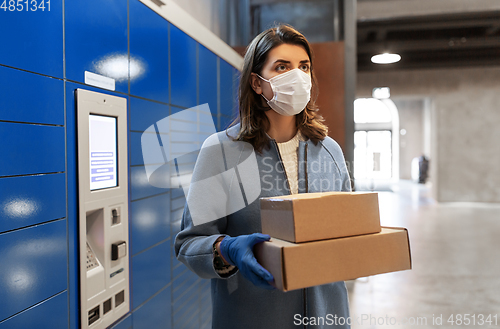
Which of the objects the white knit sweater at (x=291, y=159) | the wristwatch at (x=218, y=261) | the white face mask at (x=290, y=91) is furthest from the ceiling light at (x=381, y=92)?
the wristwatch at (x=218, y=261)

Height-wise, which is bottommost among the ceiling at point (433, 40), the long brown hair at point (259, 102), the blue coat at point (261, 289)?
the blue coat at point (261, 289)

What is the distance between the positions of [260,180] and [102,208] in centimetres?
82

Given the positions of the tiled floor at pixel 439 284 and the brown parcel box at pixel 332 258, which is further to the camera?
the tiled floor at pixel 439 284

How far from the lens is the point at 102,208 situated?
1.54 m

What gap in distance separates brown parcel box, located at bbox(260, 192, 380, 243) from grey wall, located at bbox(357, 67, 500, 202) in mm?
9589

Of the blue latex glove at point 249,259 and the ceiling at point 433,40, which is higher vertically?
the ceiling at point 433,40

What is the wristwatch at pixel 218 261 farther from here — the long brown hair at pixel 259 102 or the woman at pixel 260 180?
the long brown hair at pixel 259 102

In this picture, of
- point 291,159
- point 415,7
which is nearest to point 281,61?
point 291,159

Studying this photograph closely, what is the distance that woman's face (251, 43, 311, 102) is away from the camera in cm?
114

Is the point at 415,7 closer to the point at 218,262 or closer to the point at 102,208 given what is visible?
the point at 102,208

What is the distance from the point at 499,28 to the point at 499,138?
3442 millimetres

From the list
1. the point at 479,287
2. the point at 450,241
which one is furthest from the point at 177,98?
the point at 450,241

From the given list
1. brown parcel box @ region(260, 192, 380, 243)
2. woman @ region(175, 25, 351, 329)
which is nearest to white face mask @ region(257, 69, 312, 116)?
woman @ region(175, 25, 351, 329)

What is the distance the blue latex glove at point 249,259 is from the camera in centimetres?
80
